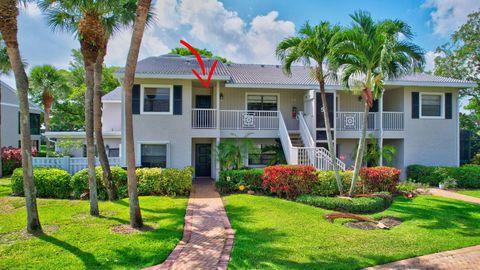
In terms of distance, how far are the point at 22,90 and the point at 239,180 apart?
329 inches

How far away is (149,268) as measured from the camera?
5.60 m

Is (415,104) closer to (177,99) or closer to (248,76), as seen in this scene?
(248,76)

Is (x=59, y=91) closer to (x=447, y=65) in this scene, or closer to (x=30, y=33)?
(x=30, y=33)

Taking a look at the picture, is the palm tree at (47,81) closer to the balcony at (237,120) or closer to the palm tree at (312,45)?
the balcony at (237,120)

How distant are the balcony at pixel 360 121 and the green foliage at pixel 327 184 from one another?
4755 mm

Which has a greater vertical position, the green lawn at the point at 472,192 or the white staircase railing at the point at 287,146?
the white staircase railing at the point at 287,146

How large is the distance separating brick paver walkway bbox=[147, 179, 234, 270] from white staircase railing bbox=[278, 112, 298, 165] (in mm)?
4153

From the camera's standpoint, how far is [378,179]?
468 inches

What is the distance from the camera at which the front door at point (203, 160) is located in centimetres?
1706

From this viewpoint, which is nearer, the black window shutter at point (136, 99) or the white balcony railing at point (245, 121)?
the black window shutter at point (136, 99)

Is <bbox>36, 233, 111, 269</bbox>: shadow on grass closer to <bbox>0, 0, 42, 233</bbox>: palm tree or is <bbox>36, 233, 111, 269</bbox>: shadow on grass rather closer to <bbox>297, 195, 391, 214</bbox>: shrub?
<bbox>0, 0, 42, 233</bbox>: palm tree

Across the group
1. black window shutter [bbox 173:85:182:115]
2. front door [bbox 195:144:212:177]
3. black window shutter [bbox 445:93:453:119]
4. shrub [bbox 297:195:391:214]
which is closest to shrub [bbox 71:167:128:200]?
black window shutter [bbox 173:85:182:115]

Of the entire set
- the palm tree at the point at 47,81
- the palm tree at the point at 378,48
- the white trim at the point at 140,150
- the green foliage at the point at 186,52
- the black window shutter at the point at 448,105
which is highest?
the green foliage at the point at 186,52

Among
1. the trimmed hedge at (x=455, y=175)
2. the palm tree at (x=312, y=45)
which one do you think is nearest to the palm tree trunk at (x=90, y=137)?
the palm tree at (x=312, y=45)
